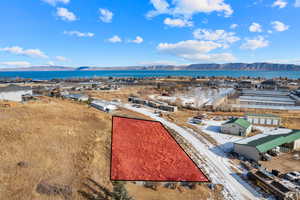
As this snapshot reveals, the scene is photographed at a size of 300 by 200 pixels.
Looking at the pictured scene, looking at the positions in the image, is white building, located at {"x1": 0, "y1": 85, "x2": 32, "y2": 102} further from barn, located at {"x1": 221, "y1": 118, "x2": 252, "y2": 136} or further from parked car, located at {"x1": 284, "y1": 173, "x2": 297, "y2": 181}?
parked car, located at {"x1": 284, "y1": 173, "x2": 297, "y2": 181}

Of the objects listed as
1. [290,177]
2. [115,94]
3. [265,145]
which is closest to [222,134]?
[265,145]

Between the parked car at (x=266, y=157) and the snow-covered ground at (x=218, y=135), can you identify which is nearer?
the parked car at (x=266, y=157)

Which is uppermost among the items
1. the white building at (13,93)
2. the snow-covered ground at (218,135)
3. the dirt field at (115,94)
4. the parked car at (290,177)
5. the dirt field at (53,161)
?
the white building at (13,93)

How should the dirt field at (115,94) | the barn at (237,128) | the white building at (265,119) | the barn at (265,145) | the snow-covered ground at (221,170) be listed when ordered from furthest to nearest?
the dirt field at (115,94), the white building at (265,119), the barn at (237,128), the barn at (265,145), the snow-covered ground at (221,170)

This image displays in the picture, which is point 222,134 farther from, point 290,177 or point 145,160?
point 145,160

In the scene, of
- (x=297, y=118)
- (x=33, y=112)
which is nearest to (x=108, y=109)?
(x=33, y=112)

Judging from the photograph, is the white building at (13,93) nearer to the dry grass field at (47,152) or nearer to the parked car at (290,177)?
the dry grass field at (47,152)

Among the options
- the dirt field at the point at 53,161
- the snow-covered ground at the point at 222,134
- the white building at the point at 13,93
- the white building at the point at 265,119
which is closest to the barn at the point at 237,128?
the snow-covered ground at the point at 222,134
